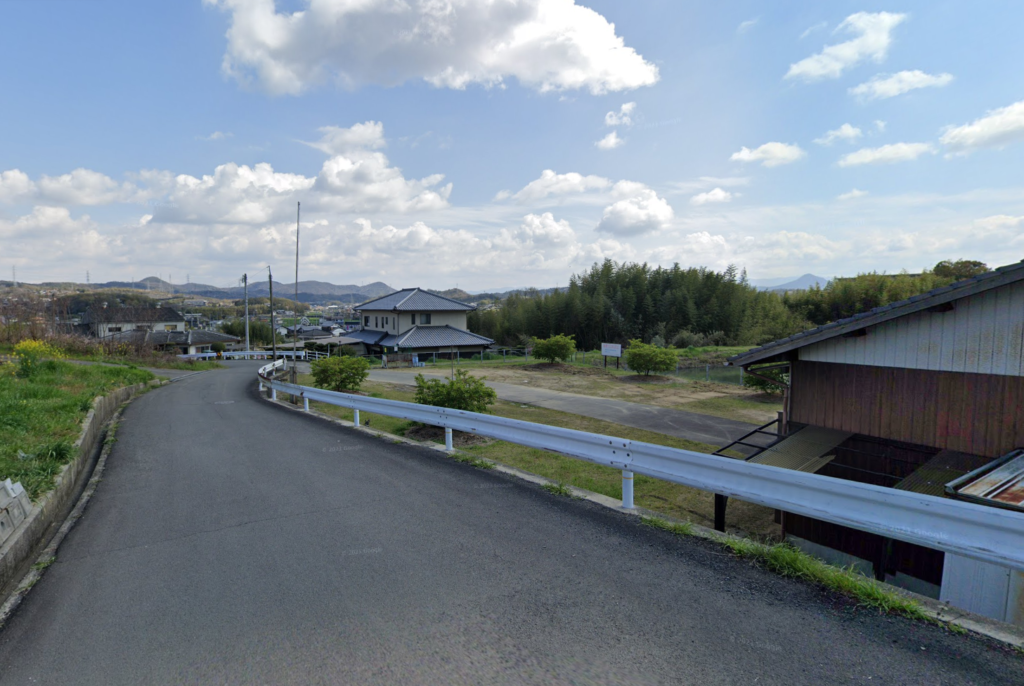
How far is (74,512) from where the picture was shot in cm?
562

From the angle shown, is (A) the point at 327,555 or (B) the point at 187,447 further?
(B) the point at 187,447

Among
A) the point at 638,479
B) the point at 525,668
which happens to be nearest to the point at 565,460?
the point at 638,479

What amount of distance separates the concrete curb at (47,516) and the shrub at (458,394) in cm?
503

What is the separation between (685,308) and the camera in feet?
148

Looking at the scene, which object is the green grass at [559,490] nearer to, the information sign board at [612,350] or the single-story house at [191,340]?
the information sign board at [612,350]

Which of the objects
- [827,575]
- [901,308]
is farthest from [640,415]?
[827,575]

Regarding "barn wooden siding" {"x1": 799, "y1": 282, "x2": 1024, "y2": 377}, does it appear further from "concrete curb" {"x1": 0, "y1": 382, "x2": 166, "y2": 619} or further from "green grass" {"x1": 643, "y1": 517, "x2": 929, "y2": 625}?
"concrete curb" {"x1": 0, "y1": 382, "x2": 166, "y2": 619}

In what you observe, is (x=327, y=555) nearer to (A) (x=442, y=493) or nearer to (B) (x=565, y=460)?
(A) (x=442, y=493)

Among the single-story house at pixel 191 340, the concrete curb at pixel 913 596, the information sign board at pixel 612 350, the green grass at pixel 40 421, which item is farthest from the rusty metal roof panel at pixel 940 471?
the single-story house at pixel 191 340

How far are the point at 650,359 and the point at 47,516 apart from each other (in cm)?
2351

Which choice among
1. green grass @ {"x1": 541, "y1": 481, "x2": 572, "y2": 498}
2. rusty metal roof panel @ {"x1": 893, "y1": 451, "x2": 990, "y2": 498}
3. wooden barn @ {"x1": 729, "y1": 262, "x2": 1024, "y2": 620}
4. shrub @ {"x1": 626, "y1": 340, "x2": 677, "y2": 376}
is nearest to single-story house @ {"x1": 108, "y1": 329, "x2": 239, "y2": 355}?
shrub @ {"x1": 626, "y1": 340, "x2": 677, "y2": 376}

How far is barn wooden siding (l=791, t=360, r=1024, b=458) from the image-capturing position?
6285mm

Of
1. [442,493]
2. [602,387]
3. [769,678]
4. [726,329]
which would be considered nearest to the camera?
[769,678]

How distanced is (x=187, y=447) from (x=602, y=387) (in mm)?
17789
